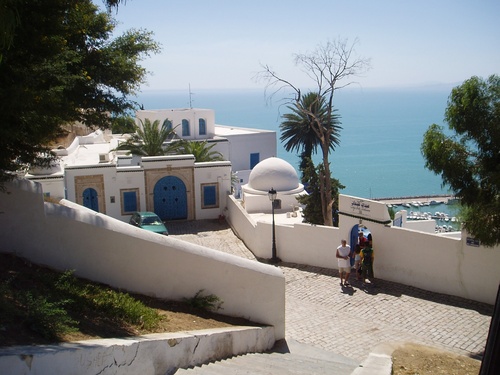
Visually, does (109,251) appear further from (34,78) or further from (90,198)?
(90,198)

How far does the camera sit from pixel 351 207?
54.3 feet

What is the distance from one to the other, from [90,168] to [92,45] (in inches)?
425

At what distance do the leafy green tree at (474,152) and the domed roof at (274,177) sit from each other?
14.2 meters

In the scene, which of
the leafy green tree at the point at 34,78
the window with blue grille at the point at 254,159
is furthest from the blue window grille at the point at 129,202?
the window with blue grille at the point at 254,159

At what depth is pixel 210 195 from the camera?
85.1 ft

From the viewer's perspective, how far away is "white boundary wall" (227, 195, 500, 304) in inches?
550

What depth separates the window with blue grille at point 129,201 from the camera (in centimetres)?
2512

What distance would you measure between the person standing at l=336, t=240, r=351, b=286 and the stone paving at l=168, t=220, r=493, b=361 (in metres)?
0.29

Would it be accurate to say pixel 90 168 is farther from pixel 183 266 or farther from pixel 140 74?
pixel 183 266

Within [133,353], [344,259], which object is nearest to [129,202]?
[344,259]

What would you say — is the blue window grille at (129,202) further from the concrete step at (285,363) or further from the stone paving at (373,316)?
the concrete step at (285,363)

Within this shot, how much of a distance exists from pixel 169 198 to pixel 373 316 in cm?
1412

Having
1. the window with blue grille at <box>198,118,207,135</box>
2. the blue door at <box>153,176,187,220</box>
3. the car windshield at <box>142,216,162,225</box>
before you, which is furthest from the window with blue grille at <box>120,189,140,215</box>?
the window with blue grille at <box>198,118,207,135</box>

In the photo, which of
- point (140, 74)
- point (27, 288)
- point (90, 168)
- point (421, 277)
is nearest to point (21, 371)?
point (27, 288)
